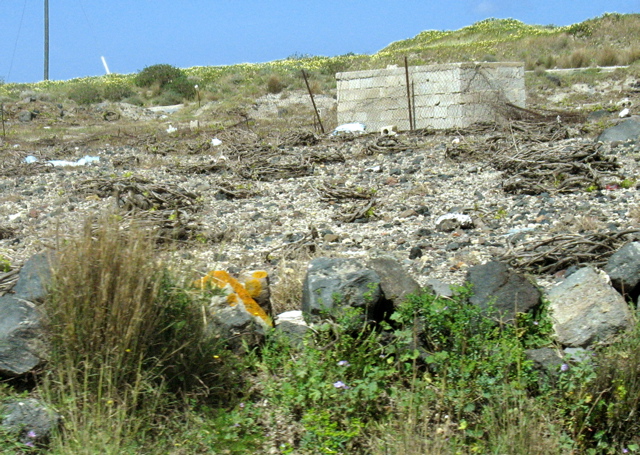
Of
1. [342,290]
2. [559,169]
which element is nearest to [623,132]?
[559,169]

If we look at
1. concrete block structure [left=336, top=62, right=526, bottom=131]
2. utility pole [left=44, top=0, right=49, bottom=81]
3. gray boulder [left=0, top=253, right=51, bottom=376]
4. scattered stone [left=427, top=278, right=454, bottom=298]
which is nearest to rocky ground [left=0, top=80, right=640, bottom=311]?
gray boulder [left=0, top=253, right=51, bottom=376]

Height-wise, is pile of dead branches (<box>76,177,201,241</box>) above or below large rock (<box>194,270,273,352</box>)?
above

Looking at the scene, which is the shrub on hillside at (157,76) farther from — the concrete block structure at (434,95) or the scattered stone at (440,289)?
the scattered stone at (440,289)

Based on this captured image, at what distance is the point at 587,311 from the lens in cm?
354

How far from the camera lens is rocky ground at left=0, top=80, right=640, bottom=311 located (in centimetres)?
518

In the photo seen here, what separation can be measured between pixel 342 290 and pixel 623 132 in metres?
6.79

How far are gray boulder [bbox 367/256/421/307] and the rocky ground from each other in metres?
0.59

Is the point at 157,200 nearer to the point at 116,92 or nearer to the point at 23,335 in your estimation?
the point at 23,335

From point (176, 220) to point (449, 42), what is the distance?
37.2 metres

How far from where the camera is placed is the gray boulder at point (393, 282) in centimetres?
373

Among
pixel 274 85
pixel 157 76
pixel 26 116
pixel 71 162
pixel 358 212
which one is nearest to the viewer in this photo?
pixel 358 212

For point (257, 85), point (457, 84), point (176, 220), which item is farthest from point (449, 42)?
point (176, 220)

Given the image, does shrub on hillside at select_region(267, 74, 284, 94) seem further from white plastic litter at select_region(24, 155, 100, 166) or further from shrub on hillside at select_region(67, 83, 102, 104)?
white plastic litter at select_region(24, 155, 100, 166)

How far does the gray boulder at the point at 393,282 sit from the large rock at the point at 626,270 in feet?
3.59
